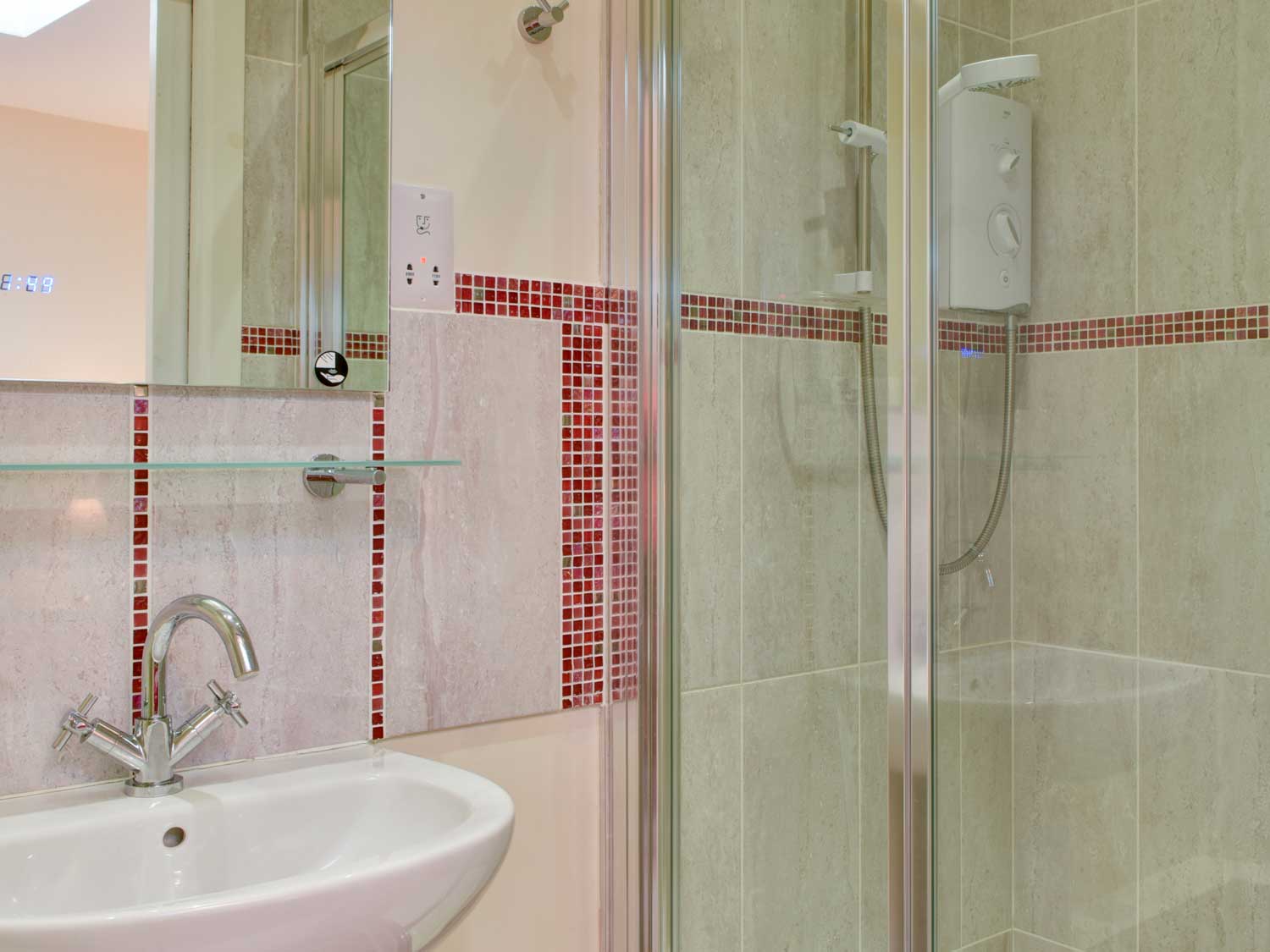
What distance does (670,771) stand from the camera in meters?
1.54

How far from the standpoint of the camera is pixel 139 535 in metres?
1.21

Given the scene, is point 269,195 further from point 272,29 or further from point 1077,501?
point 1077,501

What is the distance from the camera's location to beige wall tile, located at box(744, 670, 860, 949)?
1278mm

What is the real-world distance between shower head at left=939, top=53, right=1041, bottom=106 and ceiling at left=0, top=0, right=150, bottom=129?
2.88 ft

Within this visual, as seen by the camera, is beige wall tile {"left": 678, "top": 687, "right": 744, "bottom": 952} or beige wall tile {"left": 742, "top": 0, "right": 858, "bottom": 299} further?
beige wall tile {"left": 678, "top": 687, "right": 744, "bottom": 952}

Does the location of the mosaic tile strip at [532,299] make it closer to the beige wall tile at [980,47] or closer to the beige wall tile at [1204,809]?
the beige wall tile at [980,47]

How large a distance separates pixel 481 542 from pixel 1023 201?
0.80m

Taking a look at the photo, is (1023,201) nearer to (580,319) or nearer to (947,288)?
(947,288)

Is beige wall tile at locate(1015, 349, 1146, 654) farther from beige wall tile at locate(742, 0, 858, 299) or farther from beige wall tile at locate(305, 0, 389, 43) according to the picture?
beige wall tile at locate(305, 0, 389, 43)

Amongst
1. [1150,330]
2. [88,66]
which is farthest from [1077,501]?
[88,66]

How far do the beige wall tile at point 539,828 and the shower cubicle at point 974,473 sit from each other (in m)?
0.16

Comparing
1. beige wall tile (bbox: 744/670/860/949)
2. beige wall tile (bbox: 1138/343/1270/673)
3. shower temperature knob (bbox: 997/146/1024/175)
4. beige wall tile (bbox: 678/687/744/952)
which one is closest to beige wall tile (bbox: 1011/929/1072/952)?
beige wall tile (bbox: 744/670/860/949)

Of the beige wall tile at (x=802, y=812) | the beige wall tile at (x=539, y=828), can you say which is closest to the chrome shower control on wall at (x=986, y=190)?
the beige wall tile at (x=802, y=812)

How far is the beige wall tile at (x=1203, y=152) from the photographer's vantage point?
0.94 metres
